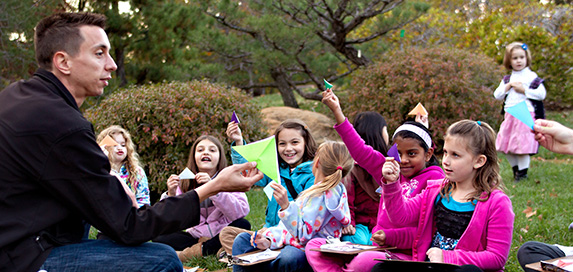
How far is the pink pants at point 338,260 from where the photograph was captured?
335 cm

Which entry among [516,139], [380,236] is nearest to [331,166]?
[380,236]

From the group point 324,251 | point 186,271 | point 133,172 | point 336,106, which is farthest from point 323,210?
point 133,172

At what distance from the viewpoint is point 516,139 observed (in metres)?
6.95

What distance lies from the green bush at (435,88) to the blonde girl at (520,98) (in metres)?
1.74

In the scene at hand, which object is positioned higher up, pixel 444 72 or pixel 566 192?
pixel 444 72

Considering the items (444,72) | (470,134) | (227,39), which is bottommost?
(470,134)

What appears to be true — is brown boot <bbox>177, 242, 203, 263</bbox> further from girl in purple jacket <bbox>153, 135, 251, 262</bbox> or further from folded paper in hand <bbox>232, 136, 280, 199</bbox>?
folded paper in hand <bbox>232, 136, 280, 199</bbox>

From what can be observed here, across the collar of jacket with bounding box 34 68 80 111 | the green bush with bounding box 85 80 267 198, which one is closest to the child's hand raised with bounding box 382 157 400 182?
the collar of jacket with bounding box 34 68 80 111

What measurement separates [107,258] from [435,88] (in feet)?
24.9

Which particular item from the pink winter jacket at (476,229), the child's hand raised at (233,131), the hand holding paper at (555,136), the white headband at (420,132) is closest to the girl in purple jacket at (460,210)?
the pink winter jacket at (476,229)

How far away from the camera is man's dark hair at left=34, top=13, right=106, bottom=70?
8.18 feet

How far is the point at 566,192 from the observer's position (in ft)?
20.0

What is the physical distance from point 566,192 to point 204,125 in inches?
181

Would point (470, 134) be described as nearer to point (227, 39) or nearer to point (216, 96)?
point (216, 96)
